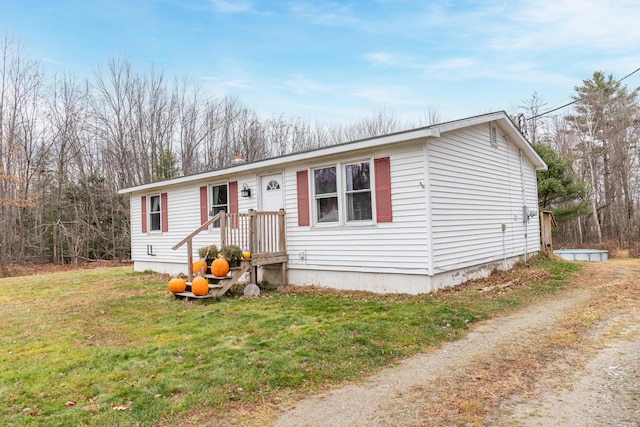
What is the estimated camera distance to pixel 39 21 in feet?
45.6

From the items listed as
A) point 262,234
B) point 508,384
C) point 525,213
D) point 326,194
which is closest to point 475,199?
point 525,213

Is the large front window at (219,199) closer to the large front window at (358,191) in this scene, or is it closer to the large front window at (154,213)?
the large front window at (154,213)

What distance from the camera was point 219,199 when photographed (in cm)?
1077

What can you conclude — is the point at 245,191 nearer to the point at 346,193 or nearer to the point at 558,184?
the point at 346,193

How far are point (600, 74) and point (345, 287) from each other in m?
22.8

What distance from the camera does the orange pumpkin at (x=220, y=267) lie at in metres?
7.99

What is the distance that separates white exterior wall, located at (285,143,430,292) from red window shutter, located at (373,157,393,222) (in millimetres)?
80

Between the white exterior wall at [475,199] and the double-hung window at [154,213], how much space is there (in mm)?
9188

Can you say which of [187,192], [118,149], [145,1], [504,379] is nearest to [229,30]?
[145,1]

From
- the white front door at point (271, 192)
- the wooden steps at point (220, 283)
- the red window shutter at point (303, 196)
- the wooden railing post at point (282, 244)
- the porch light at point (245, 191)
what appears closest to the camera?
the wooden steps at point (220, 283)

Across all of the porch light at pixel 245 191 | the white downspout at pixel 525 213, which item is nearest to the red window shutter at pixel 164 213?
the porch light at pixel 245 191

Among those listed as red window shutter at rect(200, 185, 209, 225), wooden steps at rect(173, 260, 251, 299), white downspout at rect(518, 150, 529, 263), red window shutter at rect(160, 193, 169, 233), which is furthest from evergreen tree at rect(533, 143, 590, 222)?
red window shutter at rect(160, 193, 169, 233)

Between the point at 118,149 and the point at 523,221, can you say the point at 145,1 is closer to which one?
the point at 118,149

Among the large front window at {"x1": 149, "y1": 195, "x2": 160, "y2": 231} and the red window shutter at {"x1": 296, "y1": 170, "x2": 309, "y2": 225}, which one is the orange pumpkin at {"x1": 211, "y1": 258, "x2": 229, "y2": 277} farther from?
the large front window at {"x1": 149, "y1": 195, "x2": 160, "y2": 231}
